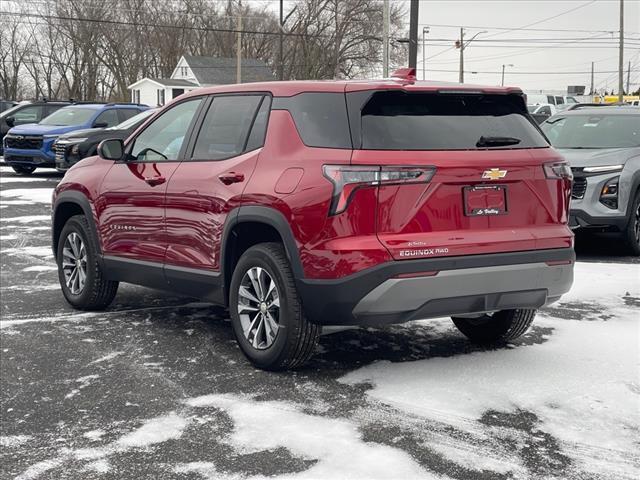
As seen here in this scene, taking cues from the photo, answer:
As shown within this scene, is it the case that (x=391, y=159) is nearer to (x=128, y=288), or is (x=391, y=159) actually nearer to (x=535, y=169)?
(x=535, y=169)

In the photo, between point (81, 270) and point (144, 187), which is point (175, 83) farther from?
point (144, 187)

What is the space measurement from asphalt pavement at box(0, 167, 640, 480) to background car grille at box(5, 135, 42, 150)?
46.1 feet

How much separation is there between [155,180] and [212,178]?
77 centimetres

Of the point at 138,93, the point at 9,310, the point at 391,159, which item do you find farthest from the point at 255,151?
the point at 138,93

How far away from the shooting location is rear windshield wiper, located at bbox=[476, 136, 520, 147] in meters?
5.13

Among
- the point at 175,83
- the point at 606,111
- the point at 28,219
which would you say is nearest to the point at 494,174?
the point at 606,111

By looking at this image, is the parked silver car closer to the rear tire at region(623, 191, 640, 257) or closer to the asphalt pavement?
the rear tire at region(623, 191, 640, 257)

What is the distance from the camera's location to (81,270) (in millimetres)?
7301

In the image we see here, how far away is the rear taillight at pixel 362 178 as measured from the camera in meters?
4.78

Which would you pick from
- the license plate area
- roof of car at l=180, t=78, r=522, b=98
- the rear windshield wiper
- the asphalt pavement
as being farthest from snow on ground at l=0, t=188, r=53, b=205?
the license plate area

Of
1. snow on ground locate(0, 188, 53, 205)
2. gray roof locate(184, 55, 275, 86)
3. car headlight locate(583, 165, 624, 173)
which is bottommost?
snow on ground locate(0, 188, 53, 205)

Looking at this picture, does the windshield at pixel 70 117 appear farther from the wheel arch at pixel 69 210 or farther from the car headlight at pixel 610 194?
the car headlight at pixel 610 194

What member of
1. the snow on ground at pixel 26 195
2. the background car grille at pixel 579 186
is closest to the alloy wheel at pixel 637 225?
the background car grille at pixel 579 186

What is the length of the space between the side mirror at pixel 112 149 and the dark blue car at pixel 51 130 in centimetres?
1367
